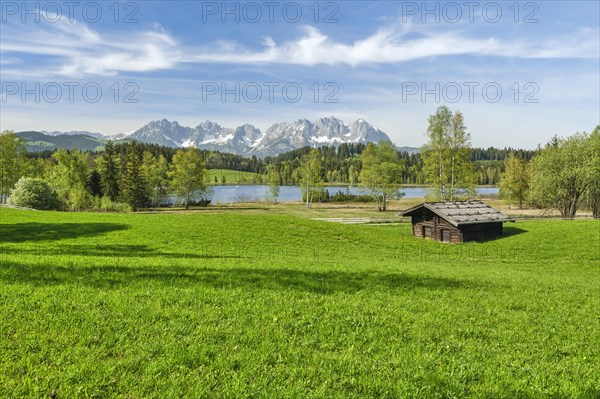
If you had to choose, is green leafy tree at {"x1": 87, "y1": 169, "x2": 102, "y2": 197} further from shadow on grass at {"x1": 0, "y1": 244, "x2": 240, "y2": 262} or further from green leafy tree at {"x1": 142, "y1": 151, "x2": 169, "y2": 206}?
shadow on grass at {"x1": 0, "y1": 244, "x2": 240, "y2": 262}

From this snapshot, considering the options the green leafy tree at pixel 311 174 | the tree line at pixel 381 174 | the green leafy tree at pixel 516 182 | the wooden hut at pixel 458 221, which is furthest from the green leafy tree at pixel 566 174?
the green leafy tree at pixel 311 174

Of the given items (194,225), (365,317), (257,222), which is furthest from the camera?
(257,222)

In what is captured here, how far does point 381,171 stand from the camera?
91438 mm

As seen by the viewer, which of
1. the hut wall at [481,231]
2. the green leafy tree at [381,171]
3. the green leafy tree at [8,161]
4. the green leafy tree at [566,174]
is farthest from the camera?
the green leafy tree at [381,171]

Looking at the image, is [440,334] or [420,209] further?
[420,209]

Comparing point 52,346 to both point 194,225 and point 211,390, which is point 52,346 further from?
point 194,225

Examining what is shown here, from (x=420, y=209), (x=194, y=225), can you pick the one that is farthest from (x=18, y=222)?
(x=420, y=209)

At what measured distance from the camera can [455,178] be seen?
213 ft

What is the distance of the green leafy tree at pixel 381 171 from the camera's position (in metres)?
91.4

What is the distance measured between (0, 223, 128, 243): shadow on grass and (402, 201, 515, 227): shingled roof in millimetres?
35913

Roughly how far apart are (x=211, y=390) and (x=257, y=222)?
3522 centimetres

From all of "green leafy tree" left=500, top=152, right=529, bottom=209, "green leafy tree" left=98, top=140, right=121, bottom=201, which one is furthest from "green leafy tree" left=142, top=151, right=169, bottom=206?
"green leafy tree" left=500, top=152, right=529, bottom=209

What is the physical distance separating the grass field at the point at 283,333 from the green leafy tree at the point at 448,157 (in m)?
47.7

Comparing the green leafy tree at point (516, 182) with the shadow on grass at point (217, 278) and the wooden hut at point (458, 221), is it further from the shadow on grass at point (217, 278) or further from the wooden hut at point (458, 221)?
the shadow on grass at point (217, 278)
